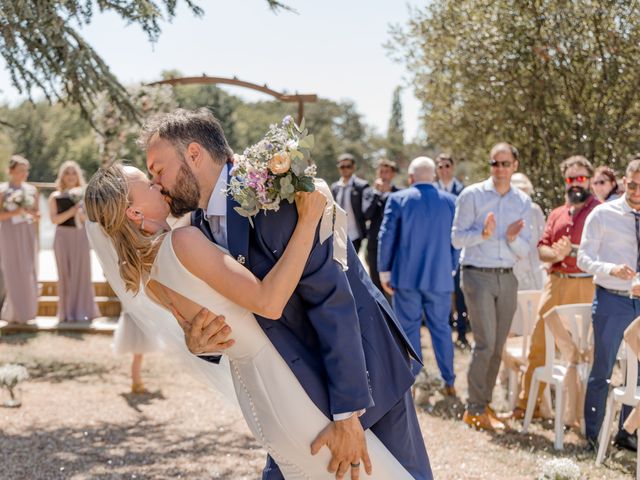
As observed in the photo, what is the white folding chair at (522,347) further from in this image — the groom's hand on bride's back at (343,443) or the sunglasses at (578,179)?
the groom's hand on bride's back at (343,443)

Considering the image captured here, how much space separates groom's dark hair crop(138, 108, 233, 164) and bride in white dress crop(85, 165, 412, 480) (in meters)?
0.21

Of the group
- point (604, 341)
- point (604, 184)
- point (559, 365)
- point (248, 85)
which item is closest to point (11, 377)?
point (248, 85)

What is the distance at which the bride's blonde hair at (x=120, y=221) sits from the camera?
2.34 m

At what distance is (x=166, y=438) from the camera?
5.62m

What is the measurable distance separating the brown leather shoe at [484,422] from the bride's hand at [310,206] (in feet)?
13.9

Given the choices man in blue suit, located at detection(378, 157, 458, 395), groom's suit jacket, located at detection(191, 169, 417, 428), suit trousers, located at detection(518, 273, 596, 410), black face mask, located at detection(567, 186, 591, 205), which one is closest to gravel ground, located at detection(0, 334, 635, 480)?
man in blue suit, located at detection(378, 157, 458, 395)

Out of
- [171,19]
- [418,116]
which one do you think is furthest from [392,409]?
[418,116]

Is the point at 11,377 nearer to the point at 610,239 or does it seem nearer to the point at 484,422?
the point at 484,422

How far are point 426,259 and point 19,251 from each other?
576 centimetres

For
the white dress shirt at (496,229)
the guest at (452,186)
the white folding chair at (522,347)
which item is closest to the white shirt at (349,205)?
the guest at (452,186)

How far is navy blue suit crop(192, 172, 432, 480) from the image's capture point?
2.05m

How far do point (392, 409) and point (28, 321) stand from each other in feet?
28.7

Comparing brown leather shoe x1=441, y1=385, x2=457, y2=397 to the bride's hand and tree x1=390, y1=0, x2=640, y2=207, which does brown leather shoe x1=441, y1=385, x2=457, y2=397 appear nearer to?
tree x1=390, y1=0, x2=640, y2=207

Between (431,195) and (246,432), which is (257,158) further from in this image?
(431,195)
